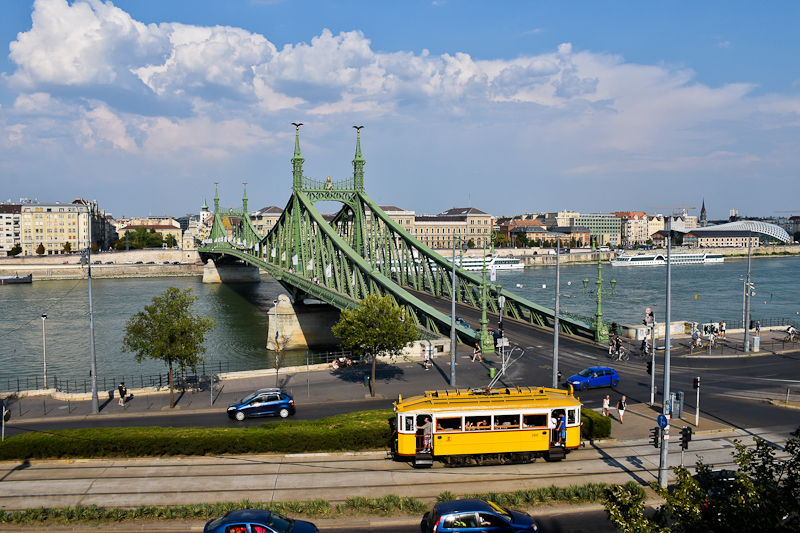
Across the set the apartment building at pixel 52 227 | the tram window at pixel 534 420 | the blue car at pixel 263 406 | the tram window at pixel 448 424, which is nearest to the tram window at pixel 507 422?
the tram window at pixel 534 420

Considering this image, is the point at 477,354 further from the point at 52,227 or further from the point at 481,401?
the point at 52,227

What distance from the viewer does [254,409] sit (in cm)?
2327

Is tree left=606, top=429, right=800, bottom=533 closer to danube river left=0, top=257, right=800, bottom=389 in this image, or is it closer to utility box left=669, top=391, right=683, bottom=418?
utility box left=669, top=391, right=683, bottom=418

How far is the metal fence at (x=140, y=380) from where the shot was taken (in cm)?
3096

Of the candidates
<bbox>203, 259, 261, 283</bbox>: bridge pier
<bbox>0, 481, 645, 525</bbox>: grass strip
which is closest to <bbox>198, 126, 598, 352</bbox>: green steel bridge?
<bbox>0, 481, 645, 525</bbox>: grass strip

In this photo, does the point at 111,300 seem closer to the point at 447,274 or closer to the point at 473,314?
the point at 447,274

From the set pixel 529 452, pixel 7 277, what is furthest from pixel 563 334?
pixel 7 277

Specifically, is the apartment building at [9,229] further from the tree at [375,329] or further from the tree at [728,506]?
the tree at [728,506]

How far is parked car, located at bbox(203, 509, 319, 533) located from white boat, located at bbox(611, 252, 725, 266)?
153038mm

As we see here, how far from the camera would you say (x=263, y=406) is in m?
23.3

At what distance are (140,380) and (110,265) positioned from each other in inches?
4140

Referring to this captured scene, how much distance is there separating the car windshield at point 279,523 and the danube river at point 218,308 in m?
33.8

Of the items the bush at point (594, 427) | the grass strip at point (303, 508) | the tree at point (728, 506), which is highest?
the tree at point (728, 506)

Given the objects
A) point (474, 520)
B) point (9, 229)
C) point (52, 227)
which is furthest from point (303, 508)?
point (9, 229)
